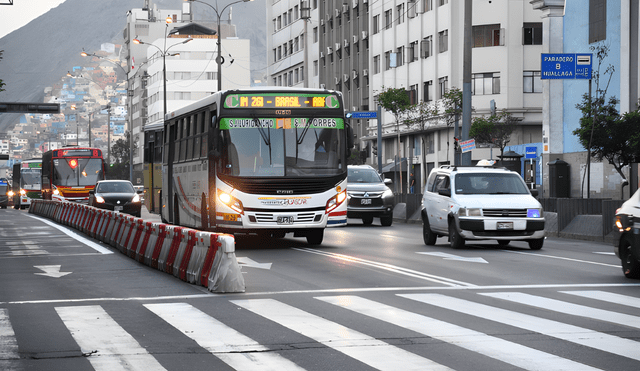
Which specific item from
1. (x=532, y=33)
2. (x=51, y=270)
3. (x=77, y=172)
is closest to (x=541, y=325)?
(x=51, y=270)

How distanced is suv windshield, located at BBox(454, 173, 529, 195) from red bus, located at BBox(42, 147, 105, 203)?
33.2 m

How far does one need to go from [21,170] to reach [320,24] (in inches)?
1224

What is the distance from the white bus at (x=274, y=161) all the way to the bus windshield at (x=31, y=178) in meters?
50.7

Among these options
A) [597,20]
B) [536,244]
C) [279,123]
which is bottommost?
[536,244]

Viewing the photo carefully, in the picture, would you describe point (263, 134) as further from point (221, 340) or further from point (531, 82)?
point (531, 82)

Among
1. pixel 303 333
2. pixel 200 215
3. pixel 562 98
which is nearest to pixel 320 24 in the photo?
pixel 562 98

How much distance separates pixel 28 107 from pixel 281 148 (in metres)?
53.5

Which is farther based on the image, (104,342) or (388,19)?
(388,19)

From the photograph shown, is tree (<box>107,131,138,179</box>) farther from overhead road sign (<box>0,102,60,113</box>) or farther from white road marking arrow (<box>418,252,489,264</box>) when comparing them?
white road marking arrow (<box>418,252,489,264</box>)

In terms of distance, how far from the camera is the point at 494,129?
52.9 m

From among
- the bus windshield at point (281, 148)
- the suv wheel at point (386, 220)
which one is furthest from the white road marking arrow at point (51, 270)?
the suv wheel at point (386, 220)

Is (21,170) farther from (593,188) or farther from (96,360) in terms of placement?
(96,360)

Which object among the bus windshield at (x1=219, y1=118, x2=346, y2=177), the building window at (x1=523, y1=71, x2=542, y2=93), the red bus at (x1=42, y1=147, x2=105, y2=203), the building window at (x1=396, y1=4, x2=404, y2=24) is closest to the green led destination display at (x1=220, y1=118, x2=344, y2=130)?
the bus windshield at (x1=219, y1=118, x2=346, y2=177)

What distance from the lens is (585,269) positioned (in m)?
15.2
